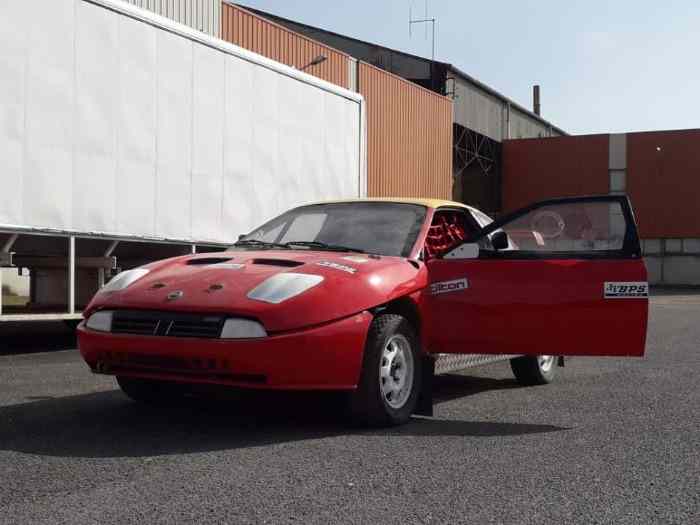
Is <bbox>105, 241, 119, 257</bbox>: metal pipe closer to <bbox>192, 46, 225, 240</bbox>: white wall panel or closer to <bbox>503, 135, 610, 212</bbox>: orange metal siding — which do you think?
<bbox>192, 46, 225, 240</bbox>: white wall panel

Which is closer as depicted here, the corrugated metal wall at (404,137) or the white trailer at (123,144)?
the white trailer at (123,144)

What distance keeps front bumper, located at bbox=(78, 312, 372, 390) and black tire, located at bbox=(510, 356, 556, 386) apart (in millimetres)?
2789

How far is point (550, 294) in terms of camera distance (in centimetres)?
554

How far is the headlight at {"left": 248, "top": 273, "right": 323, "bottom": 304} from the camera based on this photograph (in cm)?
475

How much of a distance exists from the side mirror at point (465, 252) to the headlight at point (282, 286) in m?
1.10

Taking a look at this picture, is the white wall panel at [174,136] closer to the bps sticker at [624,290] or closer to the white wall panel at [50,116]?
the white wall panel at [50,116]

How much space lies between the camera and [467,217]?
7.07 meters

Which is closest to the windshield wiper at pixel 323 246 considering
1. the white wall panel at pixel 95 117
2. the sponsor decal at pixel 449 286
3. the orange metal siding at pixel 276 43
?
the sponsor decal at pixel 449 286

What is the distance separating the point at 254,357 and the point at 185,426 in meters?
0.87

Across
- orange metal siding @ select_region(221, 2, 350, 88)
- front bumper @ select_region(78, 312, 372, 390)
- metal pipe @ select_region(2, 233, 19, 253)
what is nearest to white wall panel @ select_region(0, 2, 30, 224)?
metal pipe @ select_region(2, 233, 19, 253)

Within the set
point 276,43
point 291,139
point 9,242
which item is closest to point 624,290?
point 9,242

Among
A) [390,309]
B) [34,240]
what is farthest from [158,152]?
[390,309]

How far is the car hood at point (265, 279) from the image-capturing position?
470 cm

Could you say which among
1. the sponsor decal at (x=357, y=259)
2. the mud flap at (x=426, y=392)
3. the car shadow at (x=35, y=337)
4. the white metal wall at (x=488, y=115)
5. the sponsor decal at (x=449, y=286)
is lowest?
the car shadow at (x=35, y=337)
